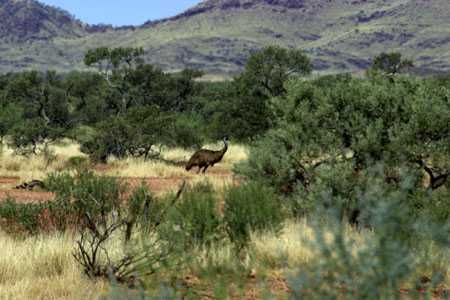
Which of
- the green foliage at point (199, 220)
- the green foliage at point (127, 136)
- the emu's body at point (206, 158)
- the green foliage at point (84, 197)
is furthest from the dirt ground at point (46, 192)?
the green foliage at point (127, 136)

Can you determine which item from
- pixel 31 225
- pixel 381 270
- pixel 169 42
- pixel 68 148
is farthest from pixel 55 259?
pixel 169 42

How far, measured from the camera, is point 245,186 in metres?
9.28

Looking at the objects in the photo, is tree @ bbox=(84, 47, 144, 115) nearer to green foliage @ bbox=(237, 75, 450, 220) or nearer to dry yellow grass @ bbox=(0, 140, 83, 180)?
dry yellow grass @ bbox=(0, 140, 83, 180)

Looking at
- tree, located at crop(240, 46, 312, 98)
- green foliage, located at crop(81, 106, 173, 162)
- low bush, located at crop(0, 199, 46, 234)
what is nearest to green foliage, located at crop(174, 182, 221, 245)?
low bush, located at crop(0, 199, 46, 234)

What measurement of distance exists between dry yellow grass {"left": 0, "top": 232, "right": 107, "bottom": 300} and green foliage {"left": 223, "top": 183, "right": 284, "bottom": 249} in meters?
1.94

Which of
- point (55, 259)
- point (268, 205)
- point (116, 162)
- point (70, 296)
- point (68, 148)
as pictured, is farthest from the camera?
point (68, 148)

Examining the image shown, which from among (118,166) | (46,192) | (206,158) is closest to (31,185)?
(46,192)

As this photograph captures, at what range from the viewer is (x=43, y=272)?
7.04 m

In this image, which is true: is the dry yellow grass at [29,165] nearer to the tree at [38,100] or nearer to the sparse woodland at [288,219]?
the sparse woodland at [288,219]

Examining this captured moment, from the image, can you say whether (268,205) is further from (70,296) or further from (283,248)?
(70,296)

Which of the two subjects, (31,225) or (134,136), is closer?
(31,225)

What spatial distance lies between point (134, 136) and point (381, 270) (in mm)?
22194

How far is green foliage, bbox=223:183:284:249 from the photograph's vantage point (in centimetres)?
847

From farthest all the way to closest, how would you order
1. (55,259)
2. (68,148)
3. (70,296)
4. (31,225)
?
(68,148) < (31,225) < (55,259) < (70,296)
